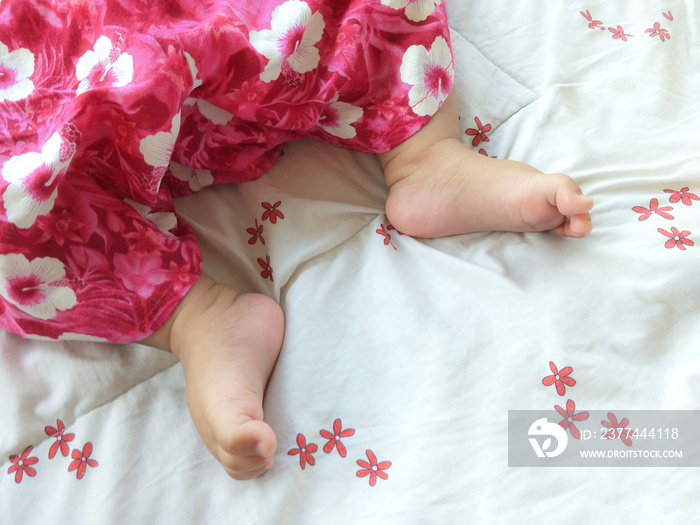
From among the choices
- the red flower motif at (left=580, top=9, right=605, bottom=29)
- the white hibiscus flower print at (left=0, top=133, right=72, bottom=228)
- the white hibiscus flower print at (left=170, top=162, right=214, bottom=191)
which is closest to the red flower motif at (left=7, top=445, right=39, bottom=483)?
the white hibiscus flower print at (left=0, top=133, right=72, bottom=228)

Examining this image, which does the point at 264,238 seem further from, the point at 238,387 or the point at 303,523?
the point at 303,523

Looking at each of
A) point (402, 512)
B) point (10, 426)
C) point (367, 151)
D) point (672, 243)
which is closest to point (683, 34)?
point (672, 243)

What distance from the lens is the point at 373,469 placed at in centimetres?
61

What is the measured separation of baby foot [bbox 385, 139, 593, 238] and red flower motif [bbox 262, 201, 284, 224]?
5.5 inches

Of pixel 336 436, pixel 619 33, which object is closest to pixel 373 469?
pixel 336 436

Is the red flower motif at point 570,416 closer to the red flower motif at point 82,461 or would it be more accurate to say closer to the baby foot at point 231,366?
the baby foot at point 231,366

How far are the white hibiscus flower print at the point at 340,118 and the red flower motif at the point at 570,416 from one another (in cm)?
41

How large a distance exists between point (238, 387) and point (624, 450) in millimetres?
386

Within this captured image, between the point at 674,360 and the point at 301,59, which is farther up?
the point at 301,59

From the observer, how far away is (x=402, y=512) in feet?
1.89

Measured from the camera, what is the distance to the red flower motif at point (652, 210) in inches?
27.9

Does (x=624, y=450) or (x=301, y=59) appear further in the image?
(x=301, y=59)

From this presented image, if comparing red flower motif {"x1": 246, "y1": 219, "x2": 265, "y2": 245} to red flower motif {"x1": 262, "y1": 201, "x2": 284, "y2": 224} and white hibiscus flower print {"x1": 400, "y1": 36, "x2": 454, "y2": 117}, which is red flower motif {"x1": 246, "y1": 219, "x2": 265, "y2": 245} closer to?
red flower motif {"x1": 262, "y1": 201, "x2": 284, "y2": 224}

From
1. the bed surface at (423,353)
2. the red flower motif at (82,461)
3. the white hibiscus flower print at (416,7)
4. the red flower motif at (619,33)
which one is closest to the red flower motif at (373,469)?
the bed surface at (423,353)
